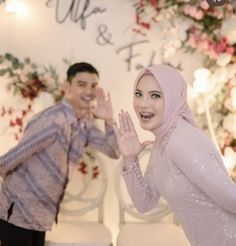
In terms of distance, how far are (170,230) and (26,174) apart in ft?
2.90

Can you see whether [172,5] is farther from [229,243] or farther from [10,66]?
[229,243]

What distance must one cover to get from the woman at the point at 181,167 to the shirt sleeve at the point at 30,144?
0.54 meters

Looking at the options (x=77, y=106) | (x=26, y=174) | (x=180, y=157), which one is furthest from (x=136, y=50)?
(x=180, y=157)

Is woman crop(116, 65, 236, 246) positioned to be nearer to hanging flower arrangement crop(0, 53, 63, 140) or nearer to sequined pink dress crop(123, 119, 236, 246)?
sequined pink dress crop(123, 119, 236, 246)

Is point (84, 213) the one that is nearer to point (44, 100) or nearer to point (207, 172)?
point (44, 100)

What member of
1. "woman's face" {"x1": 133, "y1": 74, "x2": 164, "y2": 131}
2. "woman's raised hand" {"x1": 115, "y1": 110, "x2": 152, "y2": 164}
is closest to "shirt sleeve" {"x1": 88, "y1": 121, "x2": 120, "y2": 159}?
"woman's raised hand" {"x1": 115, "y1": 110, "x2": 152, "y2": 164}

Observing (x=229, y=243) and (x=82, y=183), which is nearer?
(x=229, y=243)

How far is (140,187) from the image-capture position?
1740 mm

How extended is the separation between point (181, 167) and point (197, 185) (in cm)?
8

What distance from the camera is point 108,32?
2.73 meters

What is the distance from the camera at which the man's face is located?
2.35 metres

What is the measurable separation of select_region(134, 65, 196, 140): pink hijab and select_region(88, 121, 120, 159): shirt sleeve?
0.87 m

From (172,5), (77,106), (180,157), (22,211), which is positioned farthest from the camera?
(172,5)

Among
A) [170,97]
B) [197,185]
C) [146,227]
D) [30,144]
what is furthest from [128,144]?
[146,227]
